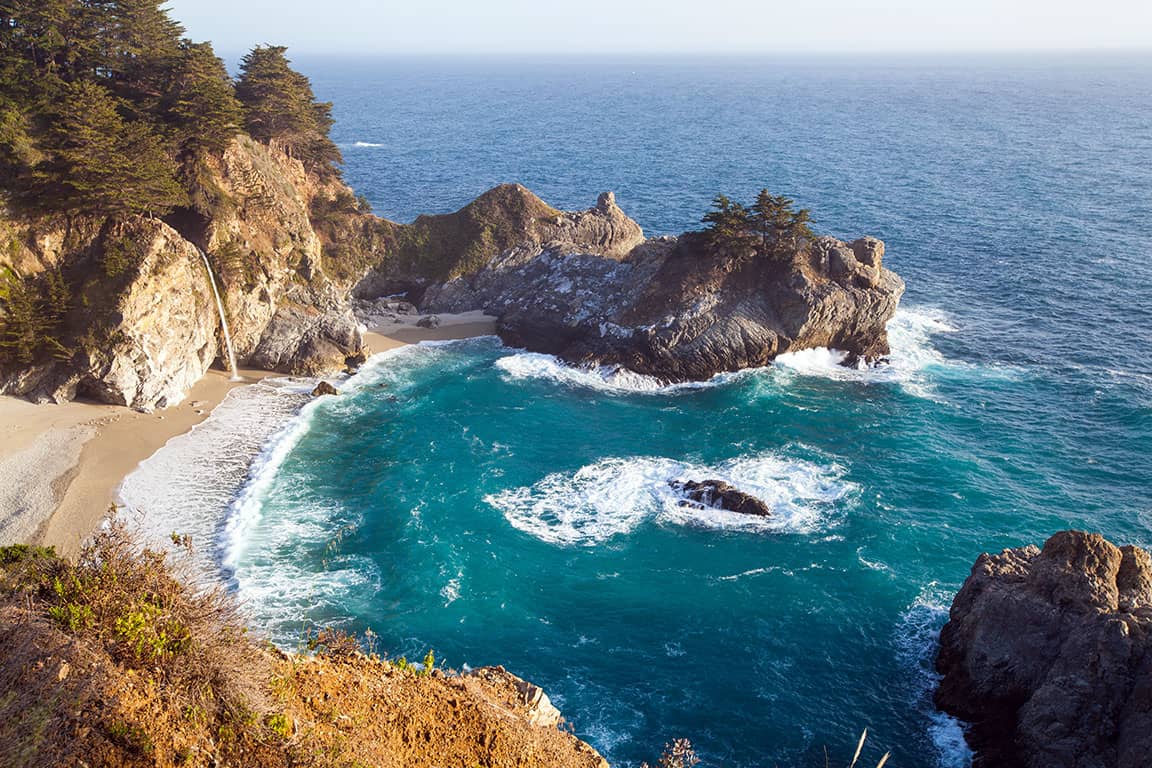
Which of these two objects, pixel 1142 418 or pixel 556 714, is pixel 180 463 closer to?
pixel 556 714

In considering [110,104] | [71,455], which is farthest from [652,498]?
[110,104]

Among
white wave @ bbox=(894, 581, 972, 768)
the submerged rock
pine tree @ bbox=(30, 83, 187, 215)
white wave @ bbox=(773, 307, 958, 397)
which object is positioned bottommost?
white wave @ bbox=(894, 581, 972, 768)

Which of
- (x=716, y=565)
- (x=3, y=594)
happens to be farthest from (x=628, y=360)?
(x=3, y=594)

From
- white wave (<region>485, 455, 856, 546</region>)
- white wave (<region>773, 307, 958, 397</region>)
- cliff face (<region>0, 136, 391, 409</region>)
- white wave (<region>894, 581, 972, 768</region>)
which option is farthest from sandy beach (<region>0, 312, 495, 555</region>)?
white wave (<region>773, 307, 958, 397</region>)

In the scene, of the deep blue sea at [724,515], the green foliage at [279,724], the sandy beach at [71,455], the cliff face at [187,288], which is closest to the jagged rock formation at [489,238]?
the cliff face at [187,288]

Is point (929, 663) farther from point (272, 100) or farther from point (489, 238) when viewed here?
point (272, 100)

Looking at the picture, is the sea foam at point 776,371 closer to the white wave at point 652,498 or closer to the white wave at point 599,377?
the white wave at point 599,377

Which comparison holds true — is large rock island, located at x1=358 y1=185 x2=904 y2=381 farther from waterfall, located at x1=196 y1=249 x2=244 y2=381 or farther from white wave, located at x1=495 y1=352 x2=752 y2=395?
waterfall, located at x1=196 y1=249 x2=244 y2=381
